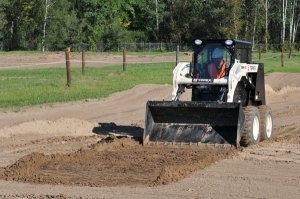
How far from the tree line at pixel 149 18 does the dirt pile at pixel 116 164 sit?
64498mm

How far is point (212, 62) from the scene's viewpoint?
14.8 metres

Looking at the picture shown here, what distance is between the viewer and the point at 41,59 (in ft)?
174

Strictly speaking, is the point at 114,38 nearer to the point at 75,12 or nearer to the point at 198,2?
the point at 75,12

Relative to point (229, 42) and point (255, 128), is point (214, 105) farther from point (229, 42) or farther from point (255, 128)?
point (229, 42)

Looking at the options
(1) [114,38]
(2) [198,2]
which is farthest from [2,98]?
(2) [198,2]

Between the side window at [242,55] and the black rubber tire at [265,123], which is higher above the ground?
the side window at [242,55]

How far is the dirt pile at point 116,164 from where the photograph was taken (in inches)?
415

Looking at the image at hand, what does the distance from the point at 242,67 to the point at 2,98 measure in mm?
10227

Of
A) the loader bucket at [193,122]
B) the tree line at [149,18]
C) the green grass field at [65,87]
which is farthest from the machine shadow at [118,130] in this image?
the tree line at [149,18]

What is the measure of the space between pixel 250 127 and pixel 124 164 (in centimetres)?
333

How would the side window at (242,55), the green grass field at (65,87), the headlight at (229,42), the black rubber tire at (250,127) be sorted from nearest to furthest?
the black rubber tire at (250,127) → the headlight at (229,42) → the side window at (242,55) → the green grass field at (65,87)

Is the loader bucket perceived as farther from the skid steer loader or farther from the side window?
the side window

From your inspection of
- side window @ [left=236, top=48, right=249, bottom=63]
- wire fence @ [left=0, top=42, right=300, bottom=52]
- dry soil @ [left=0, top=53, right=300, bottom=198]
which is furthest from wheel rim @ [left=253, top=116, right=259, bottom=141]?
wire fence @ [left=0, top=42, right=300, bottom=52]

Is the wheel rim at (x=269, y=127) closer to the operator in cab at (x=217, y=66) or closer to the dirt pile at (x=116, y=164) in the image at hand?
the operator in cab at (x=217, y=66)
